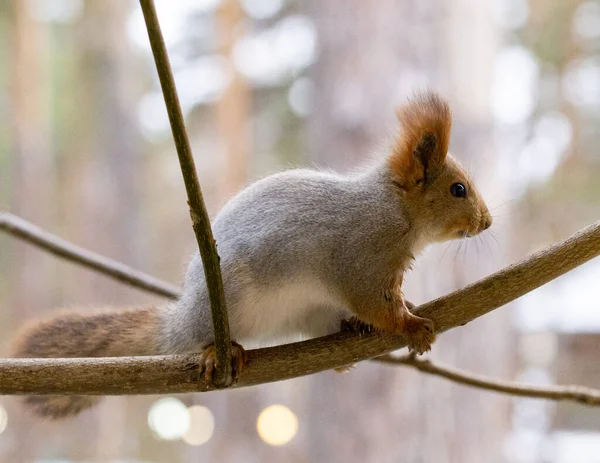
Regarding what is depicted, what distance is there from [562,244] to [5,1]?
5563 mm

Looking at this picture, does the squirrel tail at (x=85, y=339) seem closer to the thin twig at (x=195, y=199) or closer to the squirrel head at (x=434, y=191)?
the thin twig at (x=195, y=199)

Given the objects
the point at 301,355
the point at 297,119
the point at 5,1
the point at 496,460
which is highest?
the point at 5,1

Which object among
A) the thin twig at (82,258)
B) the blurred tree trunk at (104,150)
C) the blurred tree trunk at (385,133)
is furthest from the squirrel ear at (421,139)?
the blurred tree trunk at (104,150)

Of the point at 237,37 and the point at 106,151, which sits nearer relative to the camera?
the point at 237,37

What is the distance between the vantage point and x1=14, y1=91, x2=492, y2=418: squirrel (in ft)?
3.67

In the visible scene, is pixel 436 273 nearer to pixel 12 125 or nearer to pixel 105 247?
pixel 105 247

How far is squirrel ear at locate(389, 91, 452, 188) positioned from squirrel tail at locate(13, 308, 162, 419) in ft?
1.64

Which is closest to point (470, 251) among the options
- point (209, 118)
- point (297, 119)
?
point (297, 119)

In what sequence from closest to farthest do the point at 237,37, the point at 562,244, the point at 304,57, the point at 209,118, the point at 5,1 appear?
the point at 562,244 < the point at 304,57 < the point at 237,37 < the point at 209,118 < the point at 5,1

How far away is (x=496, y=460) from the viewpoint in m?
2.33

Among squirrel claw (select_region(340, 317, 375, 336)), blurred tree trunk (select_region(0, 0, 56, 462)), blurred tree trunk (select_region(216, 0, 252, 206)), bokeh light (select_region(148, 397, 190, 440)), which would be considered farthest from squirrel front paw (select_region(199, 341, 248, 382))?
blurred tree trunk (select_region(0, 0, 56, 462))

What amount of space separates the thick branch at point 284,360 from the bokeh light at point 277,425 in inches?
123

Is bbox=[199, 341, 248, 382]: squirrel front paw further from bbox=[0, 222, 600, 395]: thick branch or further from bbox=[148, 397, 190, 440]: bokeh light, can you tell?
bbox=[148, 397, 190, 440]: bokeh light

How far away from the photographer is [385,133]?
86.0 inches
